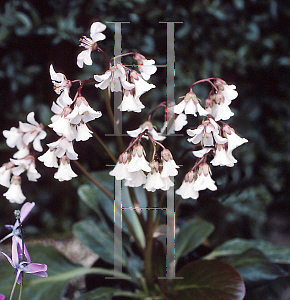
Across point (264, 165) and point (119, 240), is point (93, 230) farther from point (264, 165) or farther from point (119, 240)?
point (264, 165)

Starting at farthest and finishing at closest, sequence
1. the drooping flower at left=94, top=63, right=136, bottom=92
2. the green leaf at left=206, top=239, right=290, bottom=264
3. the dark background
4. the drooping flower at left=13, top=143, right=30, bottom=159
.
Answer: the dark background
the green leaf at left=206, top=239, right=290, bottom=264
the drooping flower at left=13, top=143, right=30, bottom=159
the drooping flower at left=94, top=63, right=136, bottom=92

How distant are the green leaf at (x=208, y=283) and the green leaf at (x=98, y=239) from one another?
143 mm

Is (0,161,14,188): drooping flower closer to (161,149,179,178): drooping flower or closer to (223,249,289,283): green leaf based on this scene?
(161,149,179,178): drooping flower

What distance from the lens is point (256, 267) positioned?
562mm

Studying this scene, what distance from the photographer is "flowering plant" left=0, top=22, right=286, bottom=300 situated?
367 mm

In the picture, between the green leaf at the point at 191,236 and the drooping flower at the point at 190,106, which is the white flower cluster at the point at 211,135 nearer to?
the drooping flower at the point at 190,106

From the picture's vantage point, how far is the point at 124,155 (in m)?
0.39

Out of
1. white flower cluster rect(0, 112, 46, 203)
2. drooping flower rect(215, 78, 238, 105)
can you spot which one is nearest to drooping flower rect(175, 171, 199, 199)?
drooping flower rect(215, 78, 238, 105)

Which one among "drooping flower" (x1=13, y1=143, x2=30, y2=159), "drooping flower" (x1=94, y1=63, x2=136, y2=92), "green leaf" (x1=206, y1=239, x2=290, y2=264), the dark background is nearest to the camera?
"drooping flower" (x1=94, y1=63, x2=136, y2=92)

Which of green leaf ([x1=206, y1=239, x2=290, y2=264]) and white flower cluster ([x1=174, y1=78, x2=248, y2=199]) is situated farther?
green leaf ([x1=206, y1=239, x2=290, y2=264])

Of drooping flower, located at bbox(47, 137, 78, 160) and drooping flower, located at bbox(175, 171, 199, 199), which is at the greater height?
drooping flower, located at bbox(47, 137, 78, 160)

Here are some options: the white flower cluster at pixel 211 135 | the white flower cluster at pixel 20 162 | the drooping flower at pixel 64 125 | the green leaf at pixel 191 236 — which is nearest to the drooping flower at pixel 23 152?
the white flower cluster at pixel 20 162

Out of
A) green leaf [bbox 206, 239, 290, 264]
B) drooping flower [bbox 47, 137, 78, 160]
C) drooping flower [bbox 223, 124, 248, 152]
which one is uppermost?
drooping flower [bbox 223, 124, 248, 152]

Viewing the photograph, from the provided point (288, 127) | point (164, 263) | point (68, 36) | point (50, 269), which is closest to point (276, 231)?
point (288, 127)
